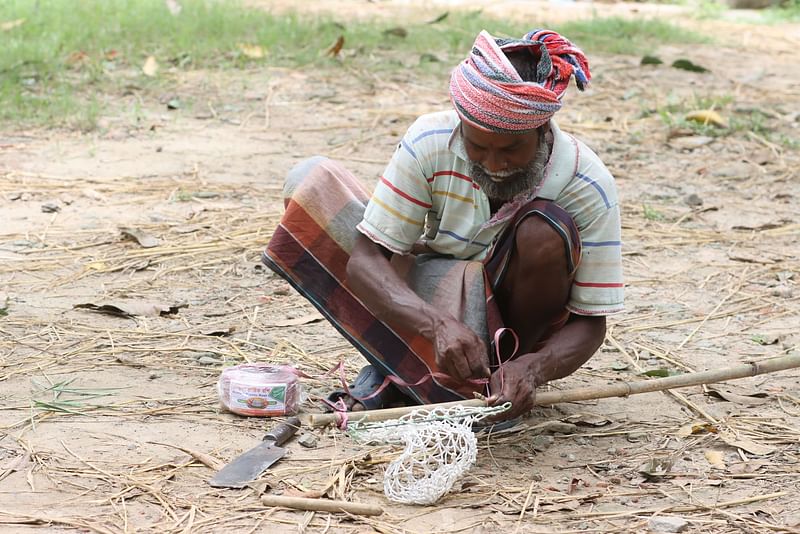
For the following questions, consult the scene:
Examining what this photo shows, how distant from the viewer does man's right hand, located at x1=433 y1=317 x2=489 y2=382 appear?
254cm

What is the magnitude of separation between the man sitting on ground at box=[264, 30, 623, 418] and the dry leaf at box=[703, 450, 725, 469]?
389 millimetres

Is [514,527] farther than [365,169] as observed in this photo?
No

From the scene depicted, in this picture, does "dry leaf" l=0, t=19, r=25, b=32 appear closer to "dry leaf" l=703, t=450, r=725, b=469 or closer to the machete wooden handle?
the machete wooden handle

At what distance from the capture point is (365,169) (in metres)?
5.38

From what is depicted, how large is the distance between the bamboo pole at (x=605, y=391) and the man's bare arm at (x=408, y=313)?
0.32 feet

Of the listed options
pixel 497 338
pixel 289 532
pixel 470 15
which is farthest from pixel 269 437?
pixel 470 15

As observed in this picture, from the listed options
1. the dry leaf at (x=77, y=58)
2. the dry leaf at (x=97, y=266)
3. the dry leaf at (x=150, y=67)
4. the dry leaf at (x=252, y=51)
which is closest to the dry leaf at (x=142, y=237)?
the dry leaf at (x=97, y=266)

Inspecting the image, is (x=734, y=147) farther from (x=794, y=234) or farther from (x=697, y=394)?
(x=697, y=394)

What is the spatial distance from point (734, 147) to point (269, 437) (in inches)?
159

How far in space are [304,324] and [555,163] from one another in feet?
4.29

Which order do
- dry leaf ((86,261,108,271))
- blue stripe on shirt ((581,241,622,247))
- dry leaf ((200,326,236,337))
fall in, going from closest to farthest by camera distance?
blue stripe on shirt ((581,241,622,247)) < dry leaf ((200,326,236,337)) < dry leaf ((86,261,108,271))

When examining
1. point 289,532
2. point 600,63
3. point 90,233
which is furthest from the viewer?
point 600,63

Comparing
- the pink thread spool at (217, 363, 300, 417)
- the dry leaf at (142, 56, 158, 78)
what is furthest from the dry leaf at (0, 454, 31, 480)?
the dry leaf at (142, 56, 158, 78)

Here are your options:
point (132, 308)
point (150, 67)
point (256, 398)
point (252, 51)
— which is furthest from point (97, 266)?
point (252, 51)
